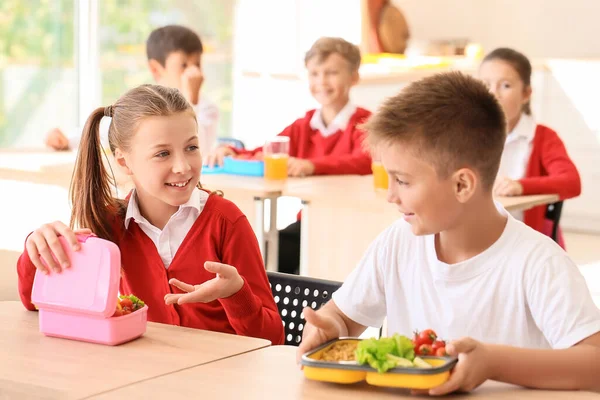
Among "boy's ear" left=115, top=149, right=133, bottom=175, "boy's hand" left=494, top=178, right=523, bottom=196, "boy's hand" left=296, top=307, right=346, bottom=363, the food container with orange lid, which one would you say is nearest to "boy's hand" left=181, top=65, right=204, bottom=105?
"boy's hand" left=494, top=178, right=523, bottom=196

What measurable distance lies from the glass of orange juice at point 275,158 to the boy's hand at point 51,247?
183cm

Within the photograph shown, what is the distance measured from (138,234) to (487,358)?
0.90m

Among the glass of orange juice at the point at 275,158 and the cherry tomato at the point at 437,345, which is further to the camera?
the glass of orange juice at the point at 275,158

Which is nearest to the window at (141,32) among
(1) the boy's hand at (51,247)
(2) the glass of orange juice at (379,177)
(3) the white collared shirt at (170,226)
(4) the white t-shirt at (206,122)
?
(4) the white t-shirt at (206,122)

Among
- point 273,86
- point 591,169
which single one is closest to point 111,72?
point 273,86

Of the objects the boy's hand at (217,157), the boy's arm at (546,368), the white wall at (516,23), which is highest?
the white wall at (516,23)

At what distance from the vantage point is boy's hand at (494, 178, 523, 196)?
3121 mm

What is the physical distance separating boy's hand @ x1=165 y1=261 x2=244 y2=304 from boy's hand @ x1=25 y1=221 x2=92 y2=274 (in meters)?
0.17

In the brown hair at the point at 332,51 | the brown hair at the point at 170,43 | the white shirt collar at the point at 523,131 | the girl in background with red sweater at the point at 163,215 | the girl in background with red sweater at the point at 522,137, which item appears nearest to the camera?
the girl in background with red sweater at the point at 163,215

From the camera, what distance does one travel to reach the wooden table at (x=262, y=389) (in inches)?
50.7

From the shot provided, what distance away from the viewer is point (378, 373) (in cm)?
128

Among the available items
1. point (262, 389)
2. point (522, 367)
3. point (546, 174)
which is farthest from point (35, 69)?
point (522, 367)

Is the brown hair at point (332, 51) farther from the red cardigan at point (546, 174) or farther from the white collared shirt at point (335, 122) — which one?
the red cardigan at point (546, 174)

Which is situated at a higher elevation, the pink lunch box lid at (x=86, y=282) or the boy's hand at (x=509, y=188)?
the boy's hand at (x=509, y=188)
